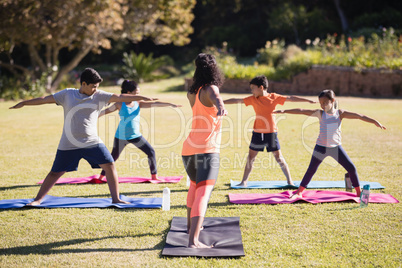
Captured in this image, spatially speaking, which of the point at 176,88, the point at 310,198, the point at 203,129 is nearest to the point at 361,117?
the point at 310,198

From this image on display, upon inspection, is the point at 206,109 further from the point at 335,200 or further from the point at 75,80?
the point at 75,80

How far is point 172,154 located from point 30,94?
13.5m

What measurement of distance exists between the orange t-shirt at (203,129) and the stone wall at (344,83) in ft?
58.0

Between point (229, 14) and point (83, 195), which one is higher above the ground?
point (229, 14)

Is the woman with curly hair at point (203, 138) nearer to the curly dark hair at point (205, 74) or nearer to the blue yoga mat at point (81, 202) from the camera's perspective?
the curly dark hair at point (205, 74)

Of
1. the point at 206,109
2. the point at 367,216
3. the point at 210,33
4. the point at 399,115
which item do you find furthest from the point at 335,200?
the point at 210,33

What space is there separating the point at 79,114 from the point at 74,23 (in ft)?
A: 55.5

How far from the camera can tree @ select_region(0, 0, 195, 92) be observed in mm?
19516

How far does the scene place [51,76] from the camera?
2378 centimetres

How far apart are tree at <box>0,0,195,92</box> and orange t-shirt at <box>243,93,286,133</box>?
511 inches

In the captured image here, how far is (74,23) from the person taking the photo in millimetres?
21438

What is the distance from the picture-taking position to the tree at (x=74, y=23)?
19516mm

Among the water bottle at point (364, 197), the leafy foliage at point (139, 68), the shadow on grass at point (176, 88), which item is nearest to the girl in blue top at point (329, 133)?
the water bottle at point (364, 197)

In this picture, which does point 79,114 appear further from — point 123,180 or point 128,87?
point 123,180
